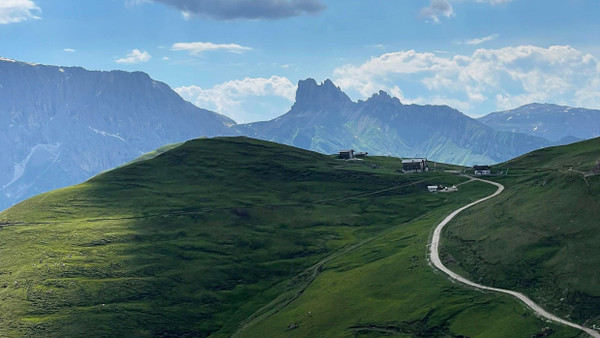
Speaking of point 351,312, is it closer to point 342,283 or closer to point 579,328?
point 342,283

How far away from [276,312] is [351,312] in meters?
32.1

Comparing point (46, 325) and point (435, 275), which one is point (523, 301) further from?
point (46, 325)

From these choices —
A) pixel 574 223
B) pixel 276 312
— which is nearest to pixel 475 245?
pixel 574 223

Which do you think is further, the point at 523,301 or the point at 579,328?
Answer: the point at 523,301

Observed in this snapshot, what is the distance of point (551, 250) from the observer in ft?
532

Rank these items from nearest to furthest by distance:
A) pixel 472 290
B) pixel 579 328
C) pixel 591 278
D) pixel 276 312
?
pixel 579 328 → pixel 591 278 → pixel 472 290 → pixel 276 312

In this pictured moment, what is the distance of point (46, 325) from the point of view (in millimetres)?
199750

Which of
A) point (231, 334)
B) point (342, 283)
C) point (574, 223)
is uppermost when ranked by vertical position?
point (574, 223)

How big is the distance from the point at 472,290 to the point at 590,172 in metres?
57.3

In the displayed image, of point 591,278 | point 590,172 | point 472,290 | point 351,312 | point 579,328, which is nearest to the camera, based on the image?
point 579,328

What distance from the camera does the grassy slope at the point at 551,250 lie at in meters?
138

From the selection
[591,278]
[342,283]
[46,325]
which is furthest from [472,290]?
[46,325]

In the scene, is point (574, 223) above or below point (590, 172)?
below

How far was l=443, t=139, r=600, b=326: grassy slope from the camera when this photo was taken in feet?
454
